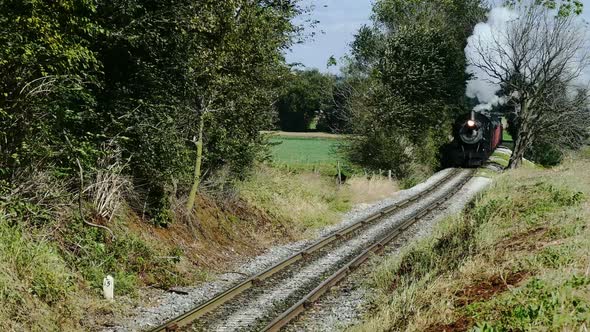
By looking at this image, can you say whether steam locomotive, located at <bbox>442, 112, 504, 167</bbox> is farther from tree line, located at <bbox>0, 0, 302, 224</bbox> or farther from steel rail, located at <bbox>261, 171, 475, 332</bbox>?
tree line, located at <bbox>0, 0, 302, 224</bbox>

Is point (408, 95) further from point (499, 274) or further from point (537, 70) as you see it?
point (499, 274)

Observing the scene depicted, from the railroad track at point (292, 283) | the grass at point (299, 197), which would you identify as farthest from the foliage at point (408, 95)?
the railroad track at point (292, 283)

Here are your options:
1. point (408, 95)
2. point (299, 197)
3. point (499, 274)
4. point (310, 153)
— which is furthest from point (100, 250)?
point (310, 153)

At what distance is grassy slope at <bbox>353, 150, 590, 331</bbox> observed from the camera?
24.0 ft

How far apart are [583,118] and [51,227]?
40.5 metres

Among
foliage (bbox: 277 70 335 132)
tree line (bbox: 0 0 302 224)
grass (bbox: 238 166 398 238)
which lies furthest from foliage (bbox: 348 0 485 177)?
foliage (bbox: 277 70 335 132)

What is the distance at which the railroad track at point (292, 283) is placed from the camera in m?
10.5

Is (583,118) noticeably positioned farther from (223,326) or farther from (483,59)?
(223,326)

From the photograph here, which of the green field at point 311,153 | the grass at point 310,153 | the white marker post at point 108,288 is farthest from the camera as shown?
the green field at point 311,153

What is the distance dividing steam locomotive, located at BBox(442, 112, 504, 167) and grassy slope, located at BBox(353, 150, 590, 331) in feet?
78.1

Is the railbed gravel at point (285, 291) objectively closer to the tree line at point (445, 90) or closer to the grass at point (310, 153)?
the grass at point (310, 153)

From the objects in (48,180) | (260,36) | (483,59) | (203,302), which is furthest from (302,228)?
(483,59)

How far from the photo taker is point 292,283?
13219mm

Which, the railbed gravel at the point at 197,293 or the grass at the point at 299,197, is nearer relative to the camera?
the railbed gravel at the point at 197,293
